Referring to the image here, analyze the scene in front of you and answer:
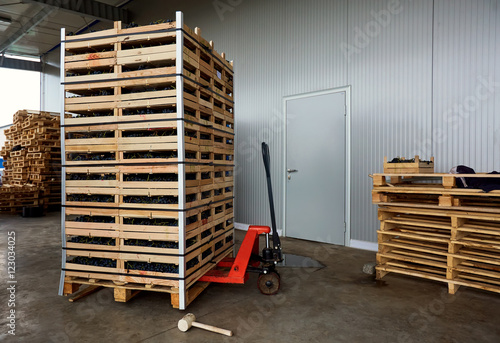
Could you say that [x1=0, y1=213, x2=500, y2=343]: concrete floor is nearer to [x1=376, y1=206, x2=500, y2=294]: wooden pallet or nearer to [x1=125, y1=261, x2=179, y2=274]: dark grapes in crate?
[x1=376, y1=206, x2=500, y2=294]: wooden pallet

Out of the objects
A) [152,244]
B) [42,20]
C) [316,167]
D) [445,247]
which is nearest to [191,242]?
[152,244]

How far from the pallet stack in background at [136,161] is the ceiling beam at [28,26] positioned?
8860mm

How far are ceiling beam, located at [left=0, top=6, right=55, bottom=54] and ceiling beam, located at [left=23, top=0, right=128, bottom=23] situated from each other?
26.3 inches

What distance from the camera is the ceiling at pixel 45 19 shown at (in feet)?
34.0

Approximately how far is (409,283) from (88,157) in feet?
13.6

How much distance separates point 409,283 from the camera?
4312 mm

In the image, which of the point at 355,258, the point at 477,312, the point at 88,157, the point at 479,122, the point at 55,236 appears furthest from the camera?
the point at 55,236

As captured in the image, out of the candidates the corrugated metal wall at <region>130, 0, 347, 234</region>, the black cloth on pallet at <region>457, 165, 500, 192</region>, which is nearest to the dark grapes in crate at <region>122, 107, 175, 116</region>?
the black cloth on pallet at <region>457, 165, 500, 192</region>

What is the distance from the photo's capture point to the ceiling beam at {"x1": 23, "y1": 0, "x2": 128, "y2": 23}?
9.83m

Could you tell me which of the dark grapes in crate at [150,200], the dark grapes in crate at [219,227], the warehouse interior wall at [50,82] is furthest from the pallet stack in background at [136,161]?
the warehouse interior wall at [50,82]

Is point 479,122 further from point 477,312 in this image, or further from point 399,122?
point 477,312

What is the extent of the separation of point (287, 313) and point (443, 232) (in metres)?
2.40

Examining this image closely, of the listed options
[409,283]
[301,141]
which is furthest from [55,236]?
[409,283]

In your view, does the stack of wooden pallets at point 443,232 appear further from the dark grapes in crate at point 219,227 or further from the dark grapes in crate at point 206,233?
the dark grapes in crate at point 206,233
